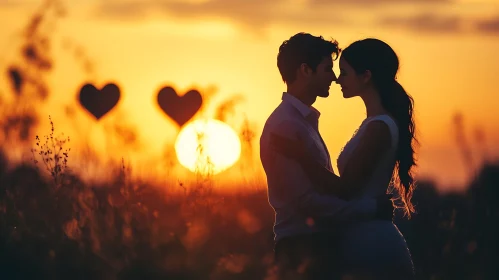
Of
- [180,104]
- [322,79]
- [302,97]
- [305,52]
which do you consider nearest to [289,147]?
[302,97]

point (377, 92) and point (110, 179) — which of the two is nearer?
point (377, 92)

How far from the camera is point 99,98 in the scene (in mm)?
14602

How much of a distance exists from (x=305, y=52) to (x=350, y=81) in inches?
17.4

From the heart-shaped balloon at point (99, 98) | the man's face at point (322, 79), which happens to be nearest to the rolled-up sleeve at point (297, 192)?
the man's face at point (322, 79)

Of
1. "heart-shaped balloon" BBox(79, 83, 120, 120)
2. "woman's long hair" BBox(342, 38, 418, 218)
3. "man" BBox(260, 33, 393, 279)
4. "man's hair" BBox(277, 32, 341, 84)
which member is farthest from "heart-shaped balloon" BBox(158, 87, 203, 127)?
"man" BBox(260, 33, 393, 279)

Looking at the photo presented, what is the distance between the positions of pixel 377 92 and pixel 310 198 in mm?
1043

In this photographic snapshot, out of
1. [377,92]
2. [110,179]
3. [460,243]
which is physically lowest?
[460,243]

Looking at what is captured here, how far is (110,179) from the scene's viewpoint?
9.84 m

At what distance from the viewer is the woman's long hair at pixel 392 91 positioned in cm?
747

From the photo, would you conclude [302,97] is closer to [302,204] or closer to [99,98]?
[302,204]

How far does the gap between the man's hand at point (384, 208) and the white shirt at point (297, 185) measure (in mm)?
50

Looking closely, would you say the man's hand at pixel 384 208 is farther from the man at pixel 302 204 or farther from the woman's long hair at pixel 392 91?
the woman's long hair at pixel 392 91

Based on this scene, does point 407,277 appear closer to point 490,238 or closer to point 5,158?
point 490,238

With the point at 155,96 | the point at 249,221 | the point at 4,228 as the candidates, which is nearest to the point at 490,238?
the point at 249,221
